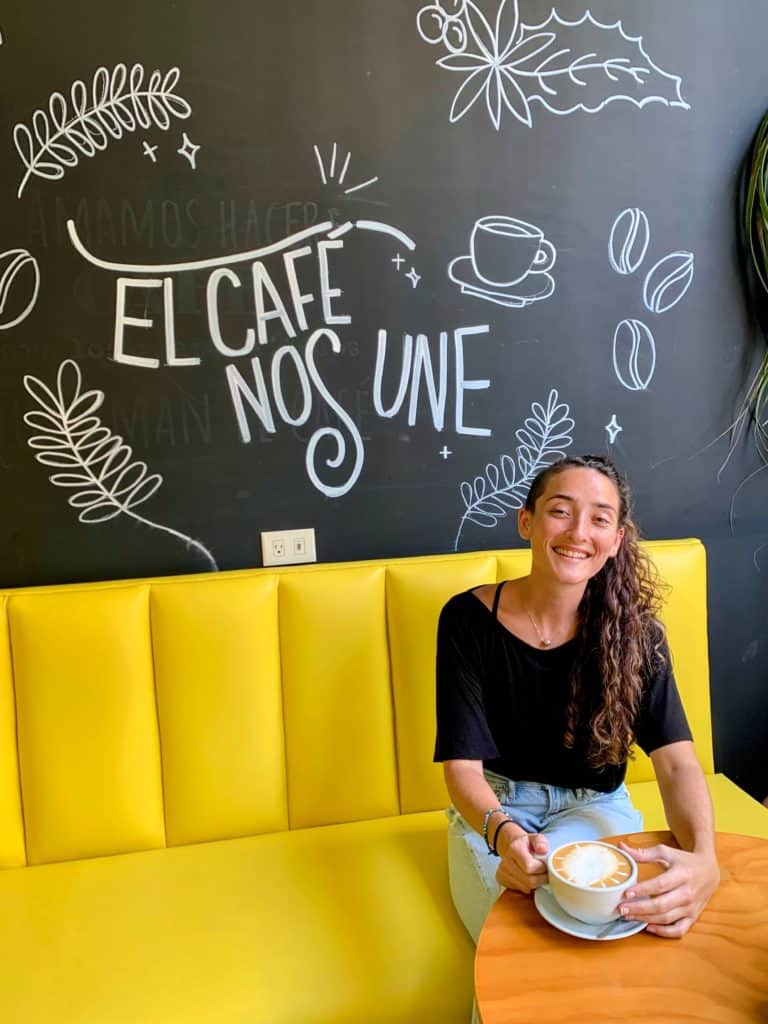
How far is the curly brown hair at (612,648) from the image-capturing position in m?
1.40

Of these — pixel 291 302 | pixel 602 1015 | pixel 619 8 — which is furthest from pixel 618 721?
pixel 619 8

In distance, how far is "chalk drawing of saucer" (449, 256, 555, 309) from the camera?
1.94 meters

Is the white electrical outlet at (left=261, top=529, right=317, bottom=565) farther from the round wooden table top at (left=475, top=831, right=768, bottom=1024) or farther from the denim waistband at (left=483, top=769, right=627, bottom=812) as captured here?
the round wooden table top at (left=475, top=831, right=768, bottom=1024)

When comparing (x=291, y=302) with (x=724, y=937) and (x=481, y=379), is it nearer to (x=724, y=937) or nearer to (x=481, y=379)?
(x=481, y=379)

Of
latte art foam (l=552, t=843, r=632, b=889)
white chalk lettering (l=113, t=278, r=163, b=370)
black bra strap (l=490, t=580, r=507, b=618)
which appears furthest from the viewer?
white chalk lettering (l=113, t=278, r=163, b=370)

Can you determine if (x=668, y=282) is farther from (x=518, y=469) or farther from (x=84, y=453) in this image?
(x=84, y=453)

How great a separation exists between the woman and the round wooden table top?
26 cm

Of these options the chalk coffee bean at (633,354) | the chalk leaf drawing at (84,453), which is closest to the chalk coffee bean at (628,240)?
the chalk coffee bean at (633,354)

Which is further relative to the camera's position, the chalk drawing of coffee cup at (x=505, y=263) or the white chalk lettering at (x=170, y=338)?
the chalk drawing of coffee cup at (x=505, y=263)

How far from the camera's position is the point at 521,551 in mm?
1915

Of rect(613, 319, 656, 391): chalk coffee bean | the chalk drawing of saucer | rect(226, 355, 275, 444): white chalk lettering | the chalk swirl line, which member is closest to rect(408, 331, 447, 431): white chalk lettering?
the chalk drawing of saucer

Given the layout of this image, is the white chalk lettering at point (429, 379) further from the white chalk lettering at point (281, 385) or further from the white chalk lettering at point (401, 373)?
the white chalk lettering at point (281, 385)

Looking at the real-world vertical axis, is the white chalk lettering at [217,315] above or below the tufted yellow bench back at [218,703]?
above

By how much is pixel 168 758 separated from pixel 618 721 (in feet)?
3.25
